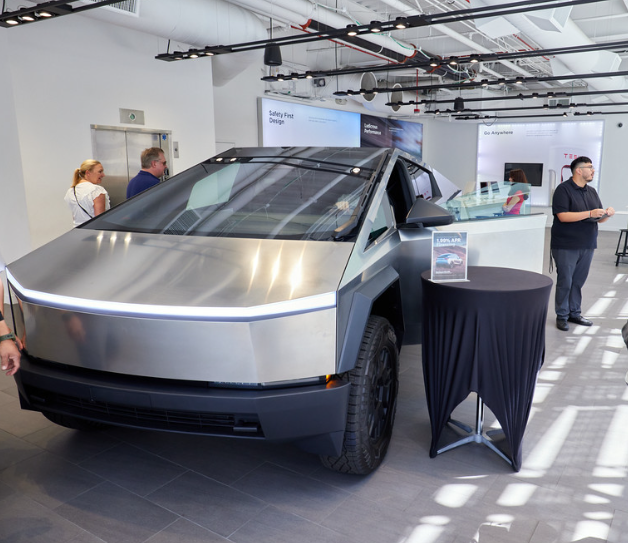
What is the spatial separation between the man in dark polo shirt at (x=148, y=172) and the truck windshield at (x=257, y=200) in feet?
4.74

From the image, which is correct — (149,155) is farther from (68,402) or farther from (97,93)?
(97,93)

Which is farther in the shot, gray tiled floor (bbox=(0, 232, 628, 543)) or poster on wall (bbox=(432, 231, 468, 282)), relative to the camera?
poster on wall (bbox=(432, 231, 468, 282))

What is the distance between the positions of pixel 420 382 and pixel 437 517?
4.79 ft

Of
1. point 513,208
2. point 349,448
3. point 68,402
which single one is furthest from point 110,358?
point 513,208

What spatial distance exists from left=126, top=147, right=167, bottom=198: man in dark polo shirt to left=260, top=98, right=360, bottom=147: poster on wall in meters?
7.96

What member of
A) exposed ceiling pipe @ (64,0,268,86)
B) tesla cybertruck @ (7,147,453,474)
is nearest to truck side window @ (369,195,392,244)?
tesla cybertruck @ (7,147,453,474)

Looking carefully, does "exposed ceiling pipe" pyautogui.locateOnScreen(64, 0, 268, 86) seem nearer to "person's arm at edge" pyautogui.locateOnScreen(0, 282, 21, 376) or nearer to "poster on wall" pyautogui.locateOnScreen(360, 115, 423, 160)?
"person's arm at edge" pyautogui.locateOnScreen(0, 282, 21, 376)

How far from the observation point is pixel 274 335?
69.6 inches

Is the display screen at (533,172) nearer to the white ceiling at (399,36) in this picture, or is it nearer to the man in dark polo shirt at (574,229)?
the white ceiling at (399,36)

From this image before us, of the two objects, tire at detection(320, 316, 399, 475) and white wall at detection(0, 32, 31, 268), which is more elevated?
white wall at detection(0, 32, 31, 268)

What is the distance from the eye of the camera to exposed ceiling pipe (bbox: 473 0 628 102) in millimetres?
6833

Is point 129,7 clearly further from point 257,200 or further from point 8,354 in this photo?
point 8,354

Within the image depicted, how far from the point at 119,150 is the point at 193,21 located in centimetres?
205

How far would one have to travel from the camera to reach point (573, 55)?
9320mm
